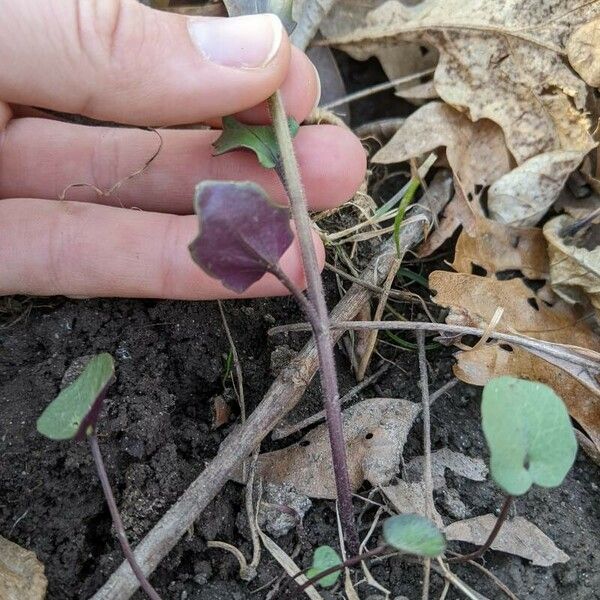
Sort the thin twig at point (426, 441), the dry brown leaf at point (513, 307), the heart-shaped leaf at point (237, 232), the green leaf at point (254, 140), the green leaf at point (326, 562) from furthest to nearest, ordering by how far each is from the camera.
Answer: the dry brown leaf at point (513, 307), the green leaf at point (254, 140), the thin twig at point (426, 441), the green leaf at point (326, 562), the heart-shaped leaf at point (237, 232)

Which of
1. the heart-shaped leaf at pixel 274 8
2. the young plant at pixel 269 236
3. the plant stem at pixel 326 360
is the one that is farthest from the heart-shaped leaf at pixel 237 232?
the heart-shaped leaf at pixel 274 8

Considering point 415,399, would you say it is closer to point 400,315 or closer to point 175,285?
point 400,315

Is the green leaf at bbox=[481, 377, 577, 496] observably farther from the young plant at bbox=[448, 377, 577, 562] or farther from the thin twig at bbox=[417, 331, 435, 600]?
the thin twig at bbox=[417, 331, 435, 600]

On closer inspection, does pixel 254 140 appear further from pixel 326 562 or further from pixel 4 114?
pixel 326 562

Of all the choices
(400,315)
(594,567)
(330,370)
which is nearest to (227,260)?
(330,370)

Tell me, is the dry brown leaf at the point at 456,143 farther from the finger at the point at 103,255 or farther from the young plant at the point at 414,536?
the young plant at the point at 414,536

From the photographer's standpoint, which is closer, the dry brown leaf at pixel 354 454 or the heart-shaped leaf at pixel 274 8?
the dry brown leaf at pixel 354 454

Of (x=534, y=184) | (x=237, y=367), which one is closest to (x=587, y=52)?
(x=534, y=184)
